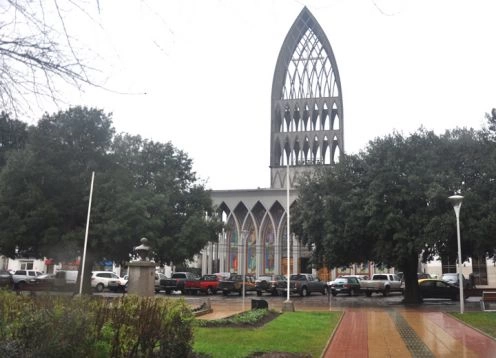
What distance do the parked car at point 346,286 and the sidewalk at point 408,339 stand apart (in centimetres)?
2344

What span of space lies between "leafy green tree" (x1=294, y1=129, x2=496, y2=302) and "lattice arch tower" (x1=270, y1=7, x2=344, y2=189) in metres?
45.1

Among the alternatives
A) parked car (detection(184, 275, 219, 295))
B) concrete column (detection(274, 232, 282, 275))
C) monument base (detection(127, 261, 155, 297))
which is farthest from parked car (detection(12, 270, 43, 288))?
concrete column (detection(274, 232, 282, 275))

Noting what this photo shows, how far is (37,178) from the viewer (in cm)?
3188

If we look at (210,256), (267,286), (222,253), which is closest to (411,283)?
(267,286)

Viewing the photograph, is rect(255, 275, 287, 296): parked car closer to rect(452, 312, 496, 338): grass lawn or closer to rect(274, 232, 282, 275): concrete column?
rect(452, 312, 496, 338): grass lawn

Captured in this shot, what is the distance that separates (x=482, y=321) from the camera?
17844mm

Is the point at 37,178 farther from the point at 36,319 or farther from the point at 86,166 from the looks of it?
the point at 36,319

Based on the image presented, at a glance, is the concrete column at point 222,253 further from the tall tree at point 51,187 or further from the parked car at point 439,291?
the parked car at point 439,291

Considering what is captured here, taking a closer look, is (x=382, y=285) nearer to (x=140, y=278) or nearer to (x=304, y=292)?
(x=304, y=292)

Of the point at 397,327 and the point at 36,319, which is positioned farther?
the point at 397,327

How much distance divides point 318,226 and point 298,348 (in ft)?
74.0

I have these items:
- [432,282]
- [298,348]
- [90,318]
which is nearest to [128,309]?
[90,318]

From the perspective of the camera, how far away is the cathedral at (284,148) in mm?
70188

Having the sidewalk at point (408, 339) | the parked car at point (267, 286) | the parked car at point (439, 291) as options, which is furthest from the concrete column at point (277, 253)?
the sidewalk at point (408, 339)
